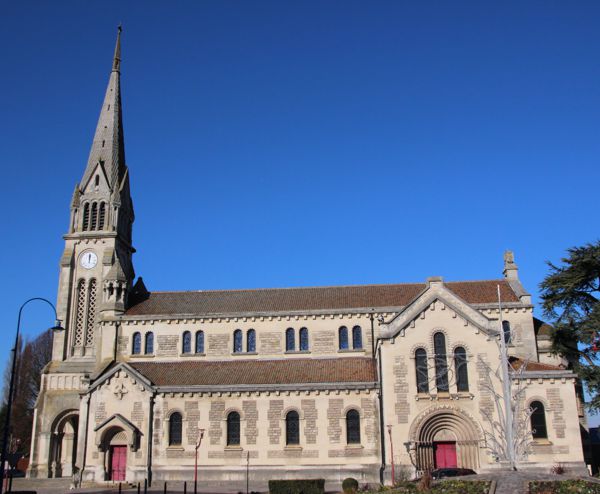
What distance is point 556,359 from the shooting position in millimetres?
46719

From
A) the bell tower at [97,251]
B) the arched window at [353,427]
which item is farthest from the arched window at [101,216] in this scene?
the arched window at [353,427]

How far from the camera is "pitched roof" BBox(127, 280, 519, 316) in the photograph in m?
49.3

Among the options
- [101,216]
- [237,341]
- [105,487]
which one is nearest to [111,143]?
[101,216]

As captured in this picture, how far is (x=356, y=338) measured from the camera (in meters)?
48.5

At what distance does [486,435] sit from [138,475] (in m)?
23.2

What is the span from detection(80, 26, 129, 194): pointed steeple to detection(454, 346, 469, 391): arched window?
3334 centimetres

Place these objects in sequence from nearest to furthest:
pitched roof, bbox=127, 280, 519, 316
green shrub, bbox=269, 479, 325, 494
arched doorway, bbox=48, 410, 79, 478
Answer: green shrub, bbox=269, 479, 325, 494
pitched roof, bbox=127, 280, 519, 316
arched doorway, bbox=48, 410, 79, 478

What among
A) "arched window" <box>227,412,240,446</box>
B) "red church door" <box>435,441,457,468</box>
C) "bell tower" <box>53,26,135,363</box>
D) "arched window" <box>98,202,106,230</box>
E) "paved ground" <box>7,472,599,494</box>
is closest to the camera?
"paved ground" <box>7,472,599,494</box>

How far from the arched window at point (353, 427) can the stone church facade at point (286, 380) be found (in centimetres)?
15

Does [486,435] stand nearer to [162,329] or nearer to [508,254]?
[508,254]

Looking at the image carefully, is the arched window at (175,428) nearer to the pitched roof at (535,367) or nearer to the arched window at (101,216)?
the arched window at (101,216)

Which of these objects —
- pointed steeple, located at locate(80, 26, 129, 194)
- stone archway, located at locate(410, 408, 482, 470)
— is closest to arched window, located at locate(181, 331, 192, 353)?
pointed steeple, located at locate(80, 26, 129, 194)

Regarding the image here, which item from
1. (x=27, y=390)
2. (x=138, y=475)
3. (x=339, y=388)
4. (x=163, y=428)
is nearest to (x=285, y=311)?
(x=339, y=388)

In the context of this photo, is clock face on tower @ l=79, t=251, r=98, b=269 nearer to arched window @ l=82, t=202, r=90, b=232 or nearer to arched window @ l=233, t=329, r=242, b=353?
arched window @ l=82, t=202, r=90, b=232
